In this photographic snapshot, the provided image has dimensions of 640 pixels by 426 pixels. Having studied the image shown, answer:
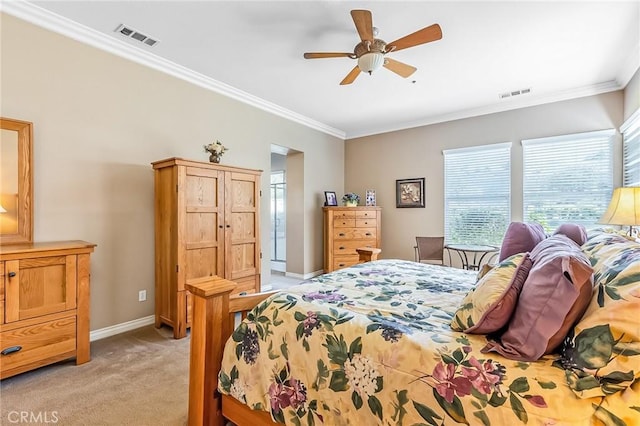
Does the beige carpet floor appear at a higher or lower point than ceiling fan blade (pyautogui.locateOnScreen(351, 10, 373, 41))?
lower

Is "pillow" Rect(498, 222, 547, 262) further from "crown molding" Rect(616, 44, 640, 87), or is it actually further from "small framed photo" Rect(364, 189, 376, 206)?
"small framed photo" Rect(364, 189, 376, 206)

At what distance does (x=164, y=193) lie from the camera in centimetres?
299

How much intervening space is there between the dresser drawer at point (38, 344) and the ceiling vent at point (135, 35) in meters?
2.46

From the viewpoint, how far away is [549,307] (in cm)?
95

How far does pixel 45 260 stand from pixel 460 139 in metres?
5.24

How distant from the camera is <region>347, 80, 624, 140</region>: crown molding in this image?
3.68 metres

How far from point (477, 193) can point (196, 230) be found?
4127 millimetres

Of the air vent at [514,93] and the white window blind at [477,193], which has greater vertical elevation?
the air vent at [514,93]

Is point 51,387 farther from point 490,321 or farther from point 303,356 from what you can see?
point 490,321

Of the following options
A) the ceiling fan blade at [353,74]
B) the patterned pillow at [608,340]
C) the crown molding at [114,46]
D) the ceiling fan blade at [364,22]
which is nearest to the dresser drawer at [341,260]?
the crown molding at [114,46]

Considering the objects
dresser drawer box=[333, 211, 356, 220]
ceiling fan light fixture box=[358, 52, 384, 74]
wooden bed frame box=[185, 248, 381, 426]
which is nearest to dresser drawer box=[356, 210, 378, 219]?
dresser drawer box=[333, 211, 356, 220]

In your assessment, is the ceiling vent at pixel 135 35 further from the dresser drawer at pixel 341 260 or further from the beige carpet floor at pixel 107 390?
the dresser drawer at pixel 341 260

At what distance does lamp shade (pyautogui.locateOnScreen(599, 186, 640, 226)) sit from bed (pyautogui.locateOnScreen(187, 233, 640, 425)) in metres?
1.24

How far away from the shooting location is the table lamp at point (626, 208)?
2.24 m
